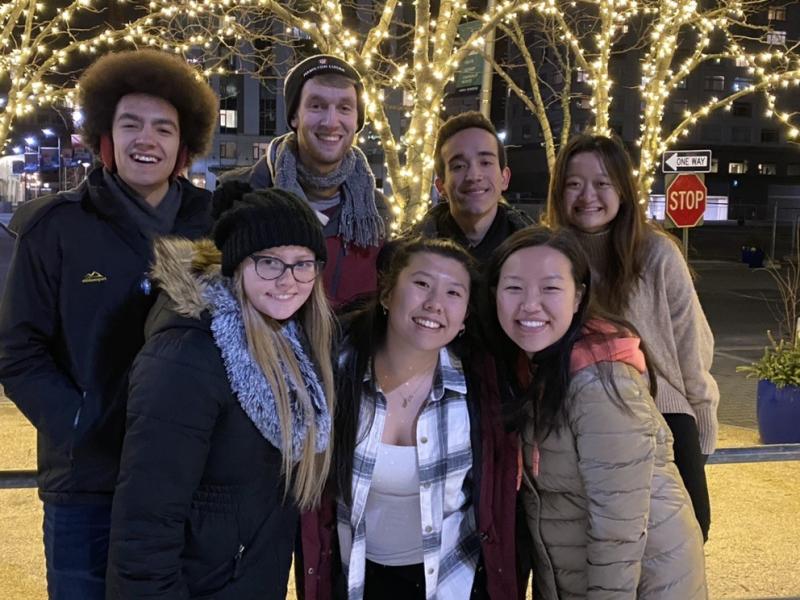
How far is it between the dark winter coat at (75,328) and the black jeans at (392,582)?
2.79 ft

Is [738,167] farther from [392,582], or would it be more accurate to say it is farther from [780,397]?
[392,582]

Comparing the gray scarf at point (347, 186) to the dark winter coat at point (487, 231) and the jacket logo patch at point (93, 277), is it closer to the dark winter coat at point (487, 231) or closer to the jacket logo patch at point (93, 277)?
the dark winter coat at point (487, 231)

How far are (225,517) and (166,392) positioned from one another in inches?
15.3

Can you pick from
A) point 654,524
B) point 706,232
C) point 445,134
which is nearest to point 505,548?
point 654,524

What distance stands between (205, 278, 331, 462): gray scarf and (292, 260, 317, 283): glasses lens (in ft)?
0.52

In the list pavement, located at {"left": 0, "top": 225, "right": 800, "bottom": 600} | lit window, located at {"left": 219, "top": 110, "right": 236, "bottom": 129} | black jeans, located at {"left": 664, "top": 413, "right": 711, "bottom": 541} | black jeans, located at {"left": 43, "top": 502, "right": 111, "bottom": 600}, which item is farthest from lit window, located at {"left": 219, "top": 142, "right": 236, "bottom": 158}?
black jeans, located at {"left": 43, "top": 502, "right": 111, "bottom": 600}

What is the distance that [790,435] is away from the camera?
278 inches

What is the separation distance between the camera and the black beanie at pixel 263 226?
2.04 m

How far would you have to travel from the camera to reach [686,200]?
11.8 meters

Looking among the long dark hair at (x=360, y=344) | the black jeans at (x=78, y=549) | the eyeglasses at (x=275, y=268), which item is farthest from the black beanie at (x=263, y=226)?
the black jeans at (x=78, y=549)

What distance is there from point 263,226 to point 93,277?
553 mm

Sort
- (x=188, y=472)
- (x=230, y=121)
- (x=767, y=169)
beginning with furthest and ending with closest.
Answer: (x=767, y=169), (x=230, y=121), (x=188, y=472)

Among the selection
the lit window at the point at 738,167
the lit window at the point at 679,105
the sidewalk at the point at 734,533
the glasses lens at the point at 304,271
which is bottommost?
the sidewalk at the point at 734,533

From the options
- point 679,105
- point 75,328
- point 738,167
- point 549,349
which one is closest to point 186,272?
point 75,328
